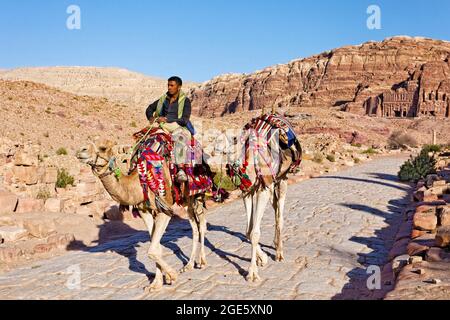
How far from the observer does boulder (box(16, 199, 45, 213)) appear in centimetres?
1112

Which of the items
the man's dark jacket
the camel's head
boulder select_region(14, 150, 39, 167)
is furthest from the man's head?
boulder select_region(14, 150, 39, 167)

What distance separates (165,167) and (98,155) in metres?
1.07

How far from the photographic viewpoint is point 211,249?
8.07 m

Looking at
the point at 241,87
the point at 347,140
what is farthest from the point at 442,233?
the point at 241,87

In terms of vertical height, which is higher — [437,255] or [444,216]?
[444,216]

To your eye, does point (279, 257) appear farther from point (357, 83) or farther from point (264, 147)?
point (357, 83)

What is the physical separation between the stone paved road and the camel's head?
176 centimetres

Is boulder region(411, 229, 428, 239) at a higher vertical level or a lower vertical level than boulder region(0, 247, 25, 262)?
higher

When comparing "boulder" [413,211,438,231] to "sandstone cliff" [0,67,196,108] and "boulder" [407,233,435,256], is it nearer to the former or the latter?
"boulder" [407,233,435,256]

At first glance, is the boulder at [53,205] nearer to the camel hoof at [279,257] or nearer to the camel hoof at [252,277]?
the camel hoof at [279,257]

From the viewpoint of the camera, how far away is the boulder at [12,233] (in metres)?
8.96

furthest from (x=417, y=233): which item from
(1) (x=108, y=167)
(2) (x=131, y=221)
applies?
(2) (x=131, y=221)

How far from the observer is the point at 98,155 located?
494cm
